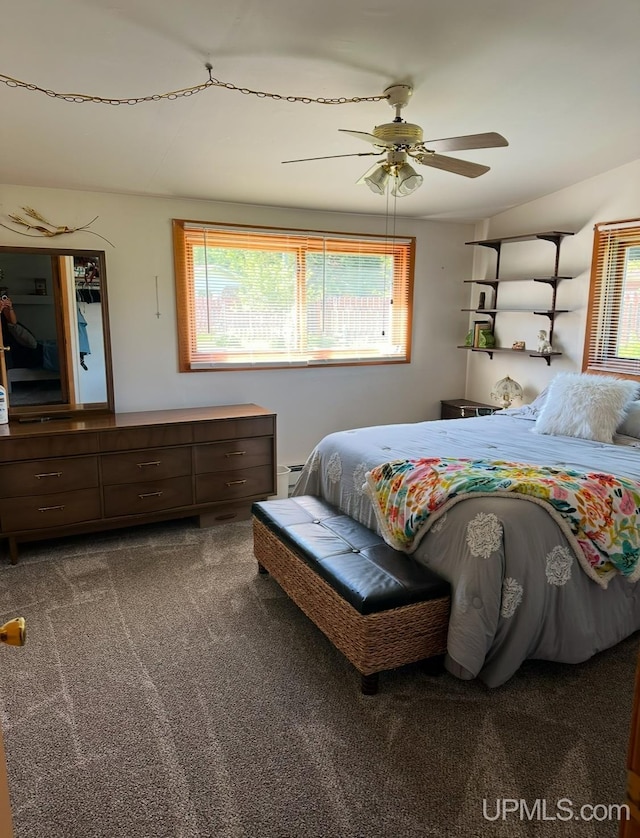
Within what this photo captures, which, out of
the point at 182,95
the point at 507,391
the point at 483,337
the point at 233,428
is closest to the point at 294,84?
the point at 182,95

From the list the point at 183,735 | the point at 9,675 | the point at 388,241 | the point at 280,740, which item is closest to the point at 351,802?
the point at 280,740

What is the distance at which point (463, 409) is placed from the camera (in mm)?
4867

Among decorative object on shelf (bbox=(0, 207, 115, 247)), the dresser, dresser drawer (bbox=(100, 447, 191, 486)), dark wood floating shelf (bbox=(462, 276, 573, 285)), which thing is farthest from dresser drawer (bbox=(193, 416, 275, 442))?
dark wood floating shelf (bbox=(462, 276, 573, 285))

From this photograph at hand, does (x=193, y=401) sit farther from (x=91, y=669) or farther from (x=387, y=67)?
(x=387, y=67)

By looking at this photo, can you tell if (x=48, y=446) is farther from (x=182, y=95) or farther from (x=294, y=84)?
(x=294, y=84)

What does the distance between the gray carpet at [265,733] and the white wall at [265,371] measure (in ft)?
5.91

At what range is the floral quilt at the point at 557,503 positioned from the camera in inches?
87.4

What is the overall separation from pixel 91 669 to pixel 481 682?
158cm

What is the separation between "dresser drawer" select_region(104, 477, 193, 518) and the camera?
350 centimetres

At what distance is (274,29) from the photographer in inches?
81.6

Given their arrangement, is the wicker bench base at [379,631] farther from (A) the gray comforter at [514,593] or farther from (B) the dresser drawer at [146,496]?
(B) the dresser drawer at [146,496]

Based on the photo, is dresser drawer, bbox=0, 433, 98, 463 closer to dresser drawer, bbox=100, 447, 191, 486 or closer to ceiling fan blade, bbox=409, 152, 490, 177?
dresser drawer, bbox=100, 447, 191, 486

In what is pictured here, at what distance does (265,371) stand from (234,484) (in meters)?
0.99

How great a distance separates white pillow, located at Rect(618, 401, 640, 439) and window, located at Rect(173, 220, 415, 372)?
79.6 inches
